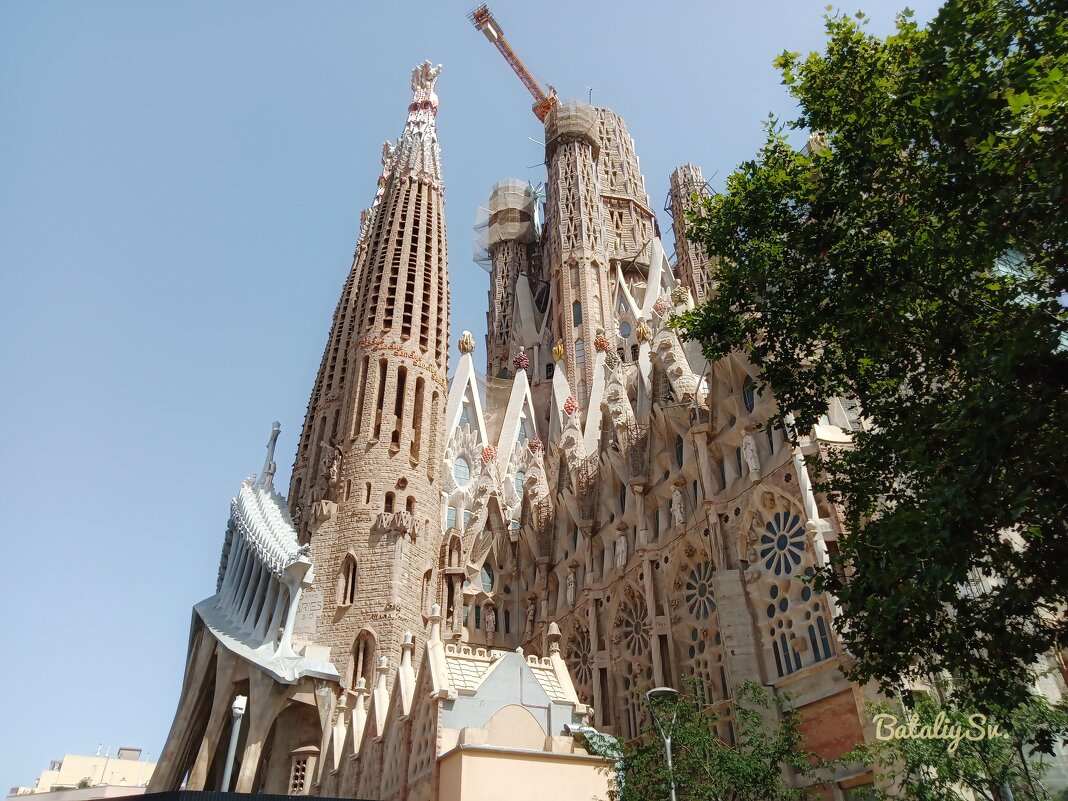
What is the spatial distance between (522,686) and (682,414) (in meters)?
9.36

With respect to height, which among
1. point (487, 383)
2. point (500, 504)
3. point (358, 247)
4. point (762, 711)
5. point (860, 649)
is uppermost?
point (358, 247)

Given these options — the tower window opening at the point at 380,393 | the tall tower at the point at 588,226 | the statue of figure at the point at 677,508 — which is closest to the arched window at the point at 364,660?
the tower window opening at the point at 380,393

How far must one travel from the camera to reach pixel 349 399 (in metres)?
28.7

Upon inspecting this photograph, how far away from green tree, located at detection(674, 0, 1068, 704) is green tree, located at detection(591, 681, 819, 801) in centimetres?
332

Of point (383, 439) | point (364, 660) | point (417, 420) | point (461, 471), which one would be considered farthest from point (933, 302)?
point (461, 471)

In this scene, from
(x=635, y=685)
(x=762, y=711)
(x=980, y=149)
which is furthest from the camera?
(x=635, y=685)

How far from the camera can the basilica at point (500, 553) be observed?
15.2 metres

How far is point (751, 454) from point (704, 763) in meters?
7.95

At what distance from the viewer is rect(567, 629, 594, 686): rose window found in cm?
2333

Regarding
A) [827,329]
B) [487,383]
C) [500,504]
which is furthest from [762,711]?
[487,383]

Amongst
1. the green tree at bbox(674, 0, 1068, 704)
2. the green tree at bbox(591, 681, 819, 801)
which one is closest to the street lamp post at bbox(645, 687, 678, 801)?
the green tree at bbox(591, 681, 819, 801)

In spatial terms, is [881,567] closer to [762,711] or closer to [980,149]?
[980,149]

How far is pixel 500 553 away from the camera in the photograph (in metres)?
30.1

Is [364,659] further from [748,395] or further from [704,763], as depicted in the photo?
[704,763]
